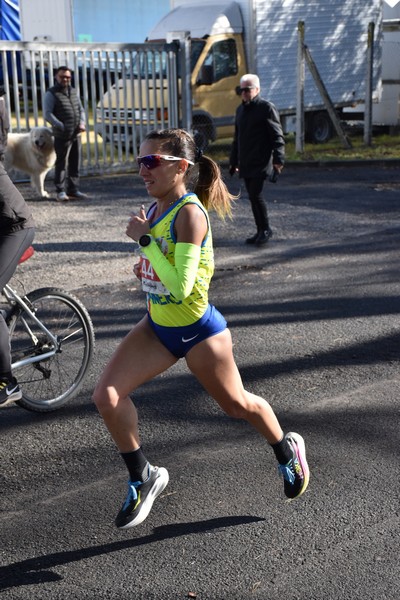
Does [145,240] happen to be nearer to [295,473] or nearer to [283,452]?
[283,452]

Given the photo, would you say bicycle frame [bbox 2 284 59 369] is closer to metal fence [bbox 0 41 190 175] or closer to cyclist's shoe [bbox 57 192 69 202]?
cyclist's shoe [bbox 57 192 69 202]

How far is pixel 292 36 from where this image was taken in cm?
2233

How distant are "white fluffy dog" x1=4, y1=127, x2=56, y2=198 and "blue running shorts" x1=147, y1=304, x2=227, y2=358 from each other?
35.6 ft

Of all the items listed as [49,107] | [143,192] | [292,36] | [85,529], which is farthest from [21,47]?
[85,529]

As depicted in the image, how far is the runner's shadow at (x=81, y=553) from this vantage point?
3.85m

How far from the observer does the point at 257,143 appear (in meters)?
11.1

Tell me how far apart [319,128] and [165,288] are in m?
20.0

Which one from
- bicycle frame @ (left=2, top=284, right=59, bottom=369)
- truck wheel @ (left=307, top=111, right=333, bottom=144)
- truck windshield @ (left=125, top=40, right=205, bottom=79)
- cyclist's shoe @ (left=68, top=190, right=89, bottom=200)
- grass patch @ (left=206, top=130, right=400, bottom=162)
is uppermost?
truck windshield @ (left=125, top=40, right=205, bottom=79)

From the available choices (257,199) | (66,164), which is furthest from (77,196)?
(257,199)

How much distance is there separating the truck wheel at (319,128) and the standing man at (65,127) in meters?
9.33

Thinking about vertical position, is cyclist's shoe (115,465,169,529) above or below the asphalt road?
above

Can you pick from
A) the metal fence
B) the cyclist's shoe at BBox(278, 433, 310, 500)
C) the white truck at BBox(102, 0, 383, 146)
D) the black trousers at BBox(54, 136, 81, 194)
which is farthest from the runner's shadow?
the white truck at BBox(102, 0, 383, 146)

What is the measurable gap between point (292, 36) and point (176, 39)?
4194mm

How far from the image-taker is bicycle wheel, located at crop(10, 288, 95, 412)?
18.4ft
